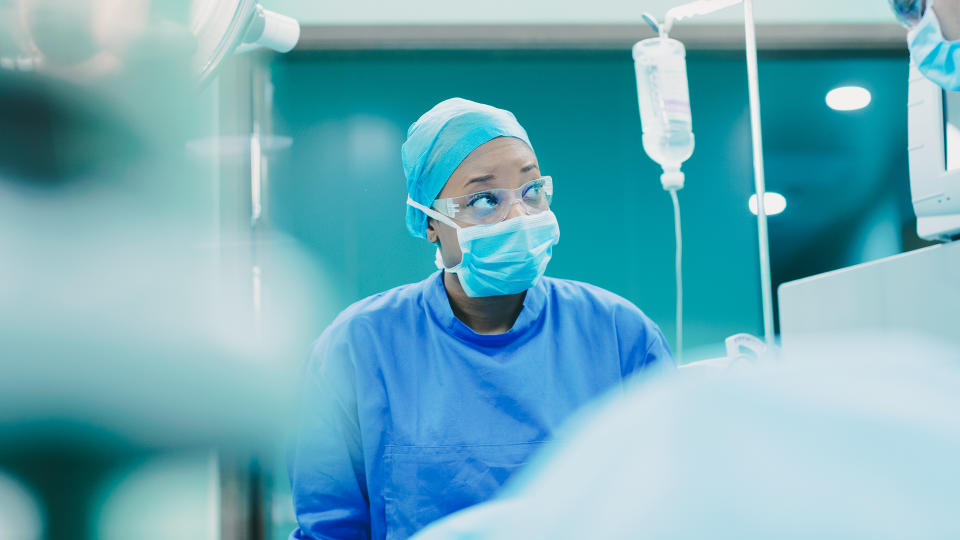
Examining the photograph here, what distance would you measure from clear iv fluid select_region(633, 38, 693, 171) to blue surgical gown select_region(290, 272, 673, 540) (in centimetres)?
61

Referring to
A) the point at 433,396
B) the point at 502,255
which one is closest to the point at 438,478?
the point at 433,396

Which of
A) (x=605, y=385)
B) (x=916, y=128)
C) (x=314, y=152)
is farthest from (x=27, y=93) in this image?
(x=916, y=128)

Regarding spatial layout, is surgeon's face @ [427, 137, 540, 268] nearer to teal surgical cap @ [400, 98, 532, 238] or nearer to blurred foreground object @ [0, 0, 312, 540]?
teal surgical cap @ [400, 98, 532, 238]

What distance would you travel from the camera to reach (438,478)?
3.01ft

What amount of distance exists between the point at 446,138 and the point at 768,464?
0.88 meters

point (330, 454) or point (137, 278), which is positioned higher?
point (137, 278)

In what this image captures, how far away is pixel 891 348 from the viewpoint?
383 mm

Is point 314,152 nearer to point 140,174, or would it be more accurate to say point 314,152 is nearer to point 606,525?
point 140,174

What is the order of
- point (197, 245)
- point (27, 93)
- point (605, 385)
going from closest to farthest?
point (27, 93) → point (605, 385) → point (197, 245)

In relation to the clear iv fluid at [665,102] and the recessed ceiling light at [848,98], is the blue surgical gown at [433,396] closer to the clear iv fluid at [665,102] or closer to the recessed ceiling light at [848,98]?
the clear iv fluid at [665,102]

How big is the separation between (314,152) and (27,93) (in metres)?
0.99

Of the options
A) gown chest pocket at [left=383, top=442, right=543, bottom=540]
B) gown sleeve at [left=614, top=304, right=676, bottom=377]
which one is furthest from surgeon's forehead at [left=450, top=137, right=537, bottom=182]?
gown chest pocket at [left=383, top=442, right=543, bottom=540]

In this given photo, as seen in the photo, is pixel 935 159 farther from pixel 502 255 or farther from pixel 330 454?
pixel 330 454

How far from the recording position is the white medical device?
0.95m
